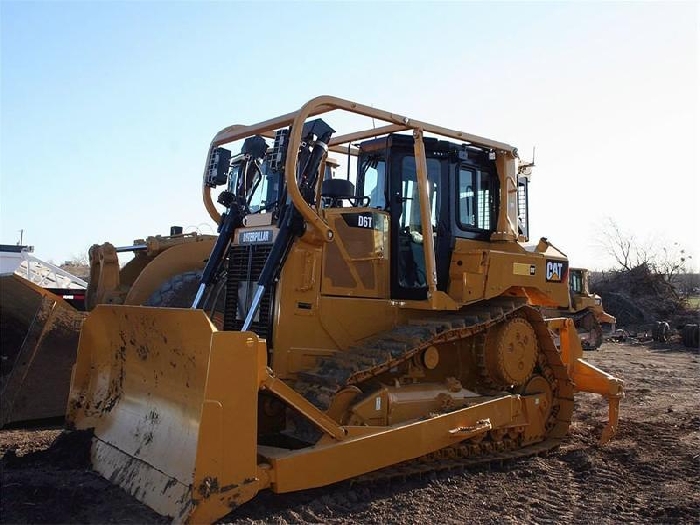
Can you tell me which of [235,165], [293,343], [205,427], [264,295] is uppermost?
[235,165]

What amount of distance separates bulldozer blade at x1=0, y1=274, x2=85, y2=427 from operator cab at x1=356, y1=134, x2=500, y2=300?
372 centimetres

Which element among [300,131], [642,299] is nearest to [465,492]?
[300,131]

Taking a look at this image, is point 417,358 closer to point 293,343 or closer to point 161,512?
point 293,343

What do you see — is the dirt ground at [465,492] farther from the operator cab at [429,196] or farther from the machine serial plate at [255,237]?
the machine serial plate at [255,237]

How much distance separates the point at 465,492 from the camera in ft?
18.3

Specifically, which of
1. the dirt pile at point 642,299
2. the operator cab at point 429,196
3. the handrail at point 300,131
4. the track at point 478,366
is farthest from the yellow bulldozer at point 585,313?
the handrail at point 300,131

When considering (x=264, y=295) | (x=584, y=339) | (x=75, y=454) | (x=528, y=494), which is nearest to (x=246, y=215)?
(x=264, y=295)

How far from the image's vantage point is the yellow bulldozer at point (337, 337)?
15.2 feet

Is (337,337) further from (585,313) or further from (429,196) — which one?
(585,313)

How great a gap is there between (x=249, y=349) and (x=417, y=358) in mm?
2294

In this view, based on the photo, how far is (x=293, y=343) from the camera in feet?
18.9

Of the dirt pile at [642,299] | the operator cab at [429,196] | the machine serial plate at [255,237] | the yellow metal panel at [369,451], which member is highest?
the operator cab at [429,196]

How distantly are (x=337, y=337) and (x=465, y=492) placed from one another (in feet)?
5.62

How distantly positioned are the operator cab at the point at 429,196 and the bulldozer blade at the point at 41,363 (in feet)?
12.2
